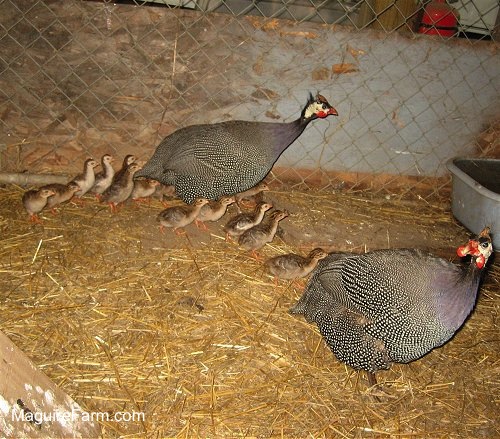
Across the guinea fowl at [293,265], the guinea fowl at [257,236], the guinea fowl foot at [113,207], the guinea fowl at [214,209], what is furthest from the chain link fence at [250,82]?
the guinea fowl at [293,265]

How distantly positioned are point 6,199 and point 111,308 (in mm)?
1721

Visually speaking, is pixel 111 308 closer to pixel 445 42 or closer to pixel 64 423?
pixel 64 423

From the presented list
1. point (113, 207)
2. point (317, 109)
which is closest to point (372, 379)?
point (317, 109)

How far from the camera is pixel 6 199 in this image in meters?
4.42

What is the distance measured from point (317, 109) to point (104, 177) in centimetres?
195

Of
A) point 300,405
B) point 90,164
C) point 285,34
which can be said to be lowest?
point 300,405

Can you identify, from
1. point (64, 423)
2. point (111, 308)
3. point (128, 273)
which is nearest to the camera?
point (64, 423)

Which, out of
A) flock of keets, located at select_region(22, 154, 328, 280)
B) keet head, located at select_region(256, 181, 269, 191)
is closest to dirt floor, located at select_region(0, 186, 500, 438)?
flock of keets, located at select_region(22, 154, 328, 280)

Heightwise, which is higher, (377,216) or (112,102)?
(112,102)

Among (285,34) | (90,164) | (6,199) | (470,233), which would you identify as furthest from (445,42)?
(6,199)

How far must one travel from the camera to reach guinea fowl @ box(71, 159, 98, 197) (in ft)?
14.2

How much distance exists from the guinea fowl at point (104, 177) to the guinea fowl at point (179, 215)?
0.60 m

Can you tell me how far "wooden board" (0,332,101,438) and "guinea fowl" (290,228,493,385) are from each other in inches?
64.7

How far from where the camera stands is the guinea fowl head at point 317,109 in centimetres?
449
